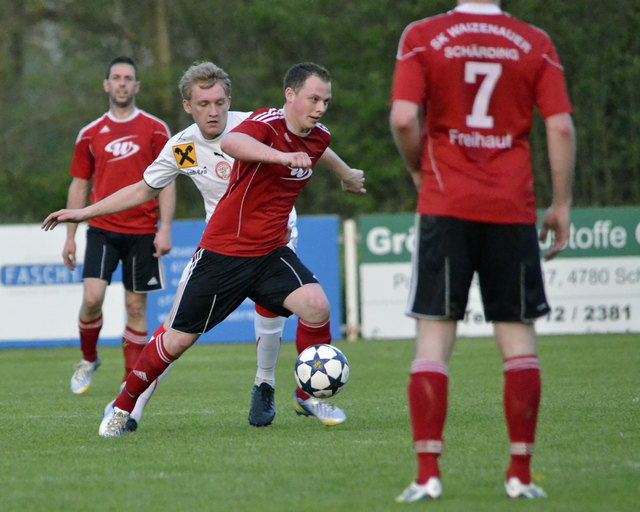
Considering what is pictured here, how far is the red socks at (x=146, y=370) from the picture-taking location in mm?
6398

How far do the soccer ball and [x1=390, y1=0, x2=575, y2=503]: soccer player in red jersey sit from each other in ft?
7.11

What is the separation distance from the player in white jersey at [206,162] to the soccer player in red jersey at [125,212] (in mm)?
2311

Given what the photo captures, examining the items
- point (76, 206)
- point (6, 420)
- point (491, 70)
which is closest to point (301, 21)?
point (76, 206)

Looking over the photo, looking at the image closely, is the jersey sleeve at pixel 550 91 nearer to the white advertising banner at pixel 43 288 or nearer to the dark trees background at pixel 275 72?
the white advertising banner at pixel 43 288

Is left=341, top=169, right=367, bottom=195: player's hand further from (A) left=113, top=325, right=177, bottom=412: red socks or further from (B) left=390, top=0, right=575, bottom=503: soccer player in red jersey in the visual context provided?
(B) left=390, top=0, right=575, bottom=503: soccer player in red jersey

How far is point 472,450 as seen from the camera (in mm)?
5641

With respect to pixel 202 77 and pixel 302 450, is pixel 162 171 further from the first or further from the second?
pixel 302 450

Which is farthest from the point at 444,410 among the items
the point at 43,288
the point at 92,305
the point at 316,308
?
the point at 43,288

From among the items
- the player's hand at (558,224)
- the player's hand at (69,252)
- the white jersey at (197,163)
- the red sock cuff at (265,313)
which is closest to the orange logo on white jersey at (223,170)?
the white jersey at (197,163)

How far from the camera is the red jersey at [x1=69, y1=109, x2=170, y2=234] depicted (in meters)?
9.25

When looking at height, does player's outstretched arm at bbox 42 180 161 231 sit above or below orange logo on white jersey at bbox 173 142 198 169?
below

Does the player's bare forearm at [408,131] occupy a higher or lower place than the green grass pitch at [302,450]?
higher

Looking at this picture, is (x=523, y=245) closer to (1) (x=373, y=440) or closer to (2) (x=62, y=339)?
(1) (x=373, y=440)

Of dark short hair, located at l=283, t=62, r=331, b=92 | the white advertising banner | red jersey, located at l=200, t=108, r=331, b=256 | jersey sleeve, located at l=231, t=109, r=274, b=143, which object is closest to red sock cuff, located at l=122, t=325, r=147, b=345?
red jersey, located at l=200, t=108, r=331, b=256
